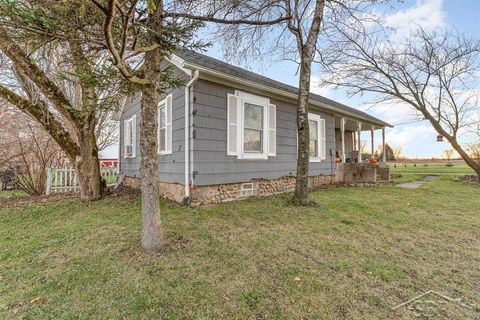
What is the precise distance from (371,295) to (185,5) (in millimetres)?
4602

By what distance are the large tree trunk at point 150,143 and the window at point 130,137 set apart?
21.3ft

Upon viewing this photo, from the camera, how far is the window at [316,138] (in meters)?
8.99

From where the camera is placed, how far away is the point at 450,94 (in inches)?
454

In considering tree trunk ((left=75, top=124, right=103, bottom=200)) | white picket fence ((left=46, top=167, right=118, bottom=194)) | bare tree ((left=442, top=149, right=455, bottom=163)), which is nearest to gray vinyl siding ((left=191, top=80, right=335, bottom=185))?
tree trunk ((left=75, top=124, right=103, bottom=200))

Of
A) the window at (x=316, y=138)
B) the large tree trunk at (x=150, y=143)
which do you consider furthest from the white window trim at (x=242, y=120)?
the large tree trunk at (x=150, y=143)

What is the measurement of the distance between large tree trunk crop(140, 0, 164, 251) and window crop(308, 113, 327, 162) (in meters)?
6.82

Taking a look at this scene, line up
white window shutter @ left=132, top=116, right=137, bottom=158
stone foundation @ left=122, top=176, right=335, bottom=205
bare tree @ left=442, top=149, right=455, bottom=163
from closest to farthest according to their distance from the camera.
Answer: stone foundation @ left=122, top=176, right=335, bottom=205 → white window shutter @ left=132, top=116, right=137, bottom=158 → bare tree @ left=442, top=149, right=455, bottom=163

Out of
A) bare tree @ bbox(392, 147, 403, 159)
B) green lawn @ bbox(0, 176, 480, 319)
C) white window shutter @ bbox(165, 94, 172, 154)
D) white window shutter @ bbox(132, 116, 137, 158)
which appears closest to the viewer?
green lawn @ bbox(0, 176, 480, 319)

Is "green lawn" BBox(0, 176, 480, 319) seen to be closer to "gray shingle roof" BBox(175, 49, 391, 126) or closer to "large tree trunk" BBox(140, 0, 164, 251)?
"large tree trunk" BBox(140, 0, 164, 251)

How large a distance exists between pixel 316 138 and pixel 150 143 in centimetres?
727

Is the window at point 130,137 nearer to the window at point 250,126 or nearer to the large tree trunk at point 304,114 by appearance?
the window at point 250,126

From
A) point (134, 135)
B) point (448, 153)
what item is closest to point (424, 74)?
point (134, 135)

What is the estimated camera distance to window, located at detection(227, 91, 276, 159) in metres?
6.29

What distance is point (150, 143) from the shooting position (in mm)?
3029
